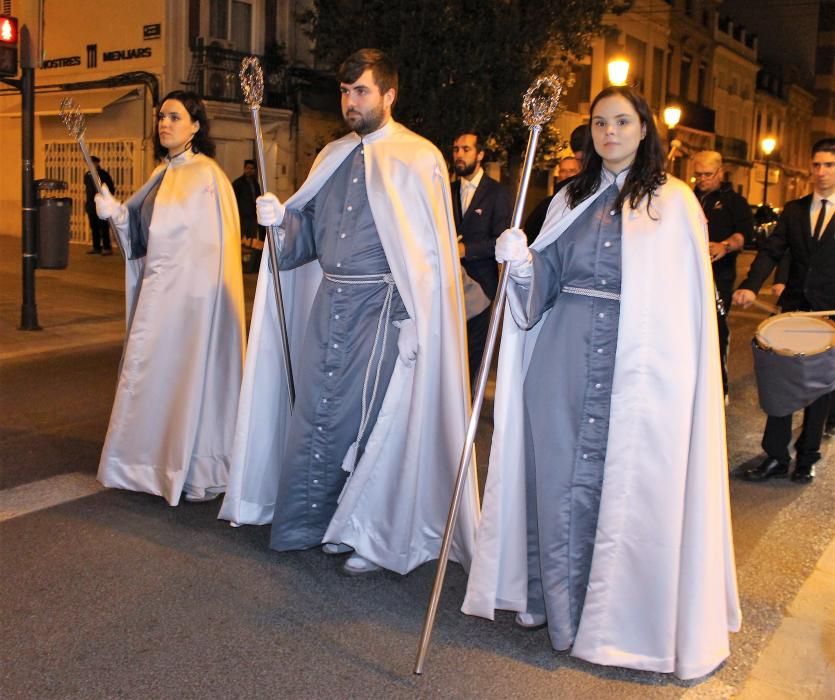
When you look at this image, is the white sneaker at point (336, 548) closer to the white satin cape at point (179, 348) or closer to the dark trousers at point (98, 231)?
the white satin cape at point (179, 348)

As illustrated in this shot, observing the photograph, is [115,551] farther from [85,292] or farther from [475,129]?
[475,129]

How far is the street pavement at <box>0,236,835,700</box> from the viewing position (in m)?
3.43

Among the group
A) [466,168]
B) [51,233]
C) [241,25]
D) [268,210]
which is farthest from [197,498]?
[241,25]

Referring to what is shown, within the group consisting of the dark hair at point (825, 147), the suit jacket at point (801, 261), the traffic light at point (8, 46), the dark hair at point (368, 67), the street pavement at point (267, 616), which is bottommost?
the street pavement at point (267, 616)

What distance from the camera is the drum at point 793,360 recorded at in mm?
4781

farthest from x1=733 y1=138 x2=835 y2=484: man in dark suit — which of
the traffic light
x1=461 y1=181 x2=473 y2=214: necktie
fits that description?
the traffic light

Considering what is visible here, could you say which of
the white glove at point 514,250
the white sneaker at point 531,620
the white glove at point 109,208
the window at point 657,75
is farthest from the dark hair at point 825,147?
the window at point 657,75

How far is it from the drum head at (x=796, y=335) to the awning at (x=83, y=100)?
17.9 m

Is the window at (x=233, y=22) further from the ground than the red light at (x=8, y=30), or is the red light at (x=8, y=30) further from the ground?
the window at (x=233, y=22)

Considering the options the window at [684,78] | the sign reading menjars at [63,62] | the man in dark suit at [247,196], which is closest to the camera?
the man in dark suit at [247,196]

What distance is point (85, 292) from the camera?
13891mm

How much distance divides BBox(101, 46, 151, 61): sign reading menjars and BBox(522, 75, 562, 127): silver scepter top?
62.2 feet

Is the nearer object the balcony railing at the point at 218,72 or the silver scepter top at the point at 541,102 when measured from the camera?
the silver scepter top at the point at 541,102

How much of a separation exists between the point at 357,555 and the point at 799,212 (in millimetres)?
3963
